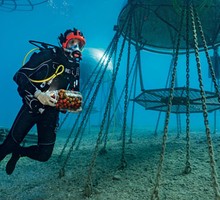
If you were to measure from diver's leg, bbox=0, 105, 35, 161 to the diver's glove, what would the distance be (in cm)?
41

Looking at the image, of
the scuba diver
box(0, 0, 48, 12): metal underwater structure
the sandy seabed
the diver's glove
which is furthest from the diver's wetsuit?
box(0, 0, 48, 12): metal underwater structure

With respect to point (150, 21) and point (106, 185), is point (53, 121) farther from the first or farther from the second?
point (150, 21)

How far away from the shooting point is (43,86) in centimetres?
376

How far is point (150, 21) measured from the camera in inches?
290

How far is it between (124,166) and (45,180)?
153 centimetres

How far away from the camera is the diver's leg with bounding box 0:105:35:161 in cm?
385

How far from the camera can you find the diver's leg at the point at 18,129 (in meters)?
3.85

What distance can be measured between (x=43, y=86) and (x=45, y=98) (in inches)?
11.6

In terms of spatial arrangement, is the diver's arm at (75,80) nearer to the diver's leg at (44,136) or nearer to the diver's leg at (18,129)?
the diver's leg at (44,136)

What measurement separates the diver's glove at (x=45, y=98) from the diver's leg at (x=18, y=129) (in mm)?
410

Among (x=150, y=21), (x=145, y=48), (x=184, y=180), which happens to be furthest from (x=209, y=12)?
(x=184, y=180)

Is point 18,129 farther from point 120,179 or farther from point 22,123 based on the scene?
point 120,179

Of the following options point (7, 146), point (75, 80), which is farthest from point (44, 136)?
point (75, 80)

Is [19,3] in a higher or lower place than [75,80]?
higher
